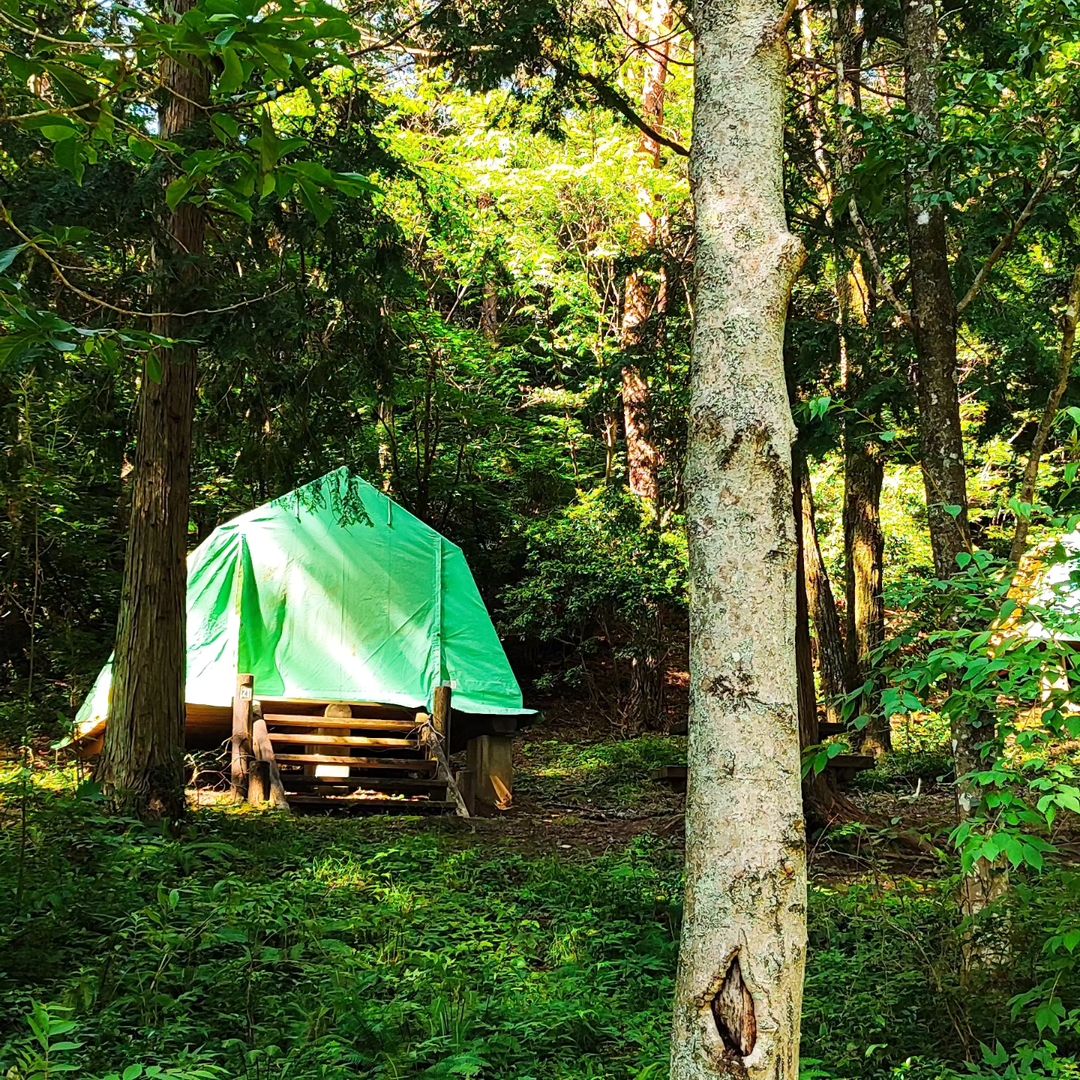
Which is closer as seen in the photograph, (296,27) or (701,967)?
(296,27)

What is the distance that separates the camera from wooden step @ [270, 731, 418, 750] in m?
9.38

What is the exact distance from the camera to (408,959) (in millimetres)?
4652

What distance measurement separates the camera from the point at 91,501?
13875mm

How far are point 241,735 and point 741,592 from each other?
8076 millimetres

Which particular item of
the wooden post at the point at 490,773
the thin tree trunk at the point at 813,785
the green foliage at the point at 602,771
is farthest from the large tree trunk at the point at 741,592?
the green foliage at the point at 602,771

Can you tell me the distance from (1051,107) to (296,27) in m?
4.29

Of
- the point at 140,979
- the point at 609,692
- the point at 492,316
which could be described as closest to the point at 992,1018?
the point at 140,979

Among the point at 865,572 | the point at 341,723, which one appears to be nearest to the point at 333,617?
the point at 341,723

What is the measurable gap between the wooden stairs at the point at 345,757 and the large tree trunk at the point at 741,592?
7242mm

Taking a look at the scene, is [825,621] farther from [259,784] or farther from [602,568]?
[259,784]

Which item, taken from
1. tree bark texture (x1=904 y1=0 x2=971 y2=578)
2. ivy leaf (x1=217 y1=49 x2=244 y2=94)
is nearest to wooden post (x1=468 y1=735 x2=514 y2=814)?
tree bark texture (x1=904 y1=0 x2=971 y2=578)

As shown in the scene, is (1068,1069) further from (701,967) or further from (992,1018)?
(701,967)

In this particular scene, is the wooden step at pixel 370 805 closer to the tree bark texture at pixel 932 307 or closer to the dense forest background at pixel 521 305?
the dense forest background at pixel 521 305

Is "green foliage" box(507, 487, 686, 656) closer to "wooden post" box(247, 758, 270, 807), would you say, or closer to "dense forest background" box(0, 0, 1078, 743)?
"dense forest background" box(0, 0, 1078, 743)
